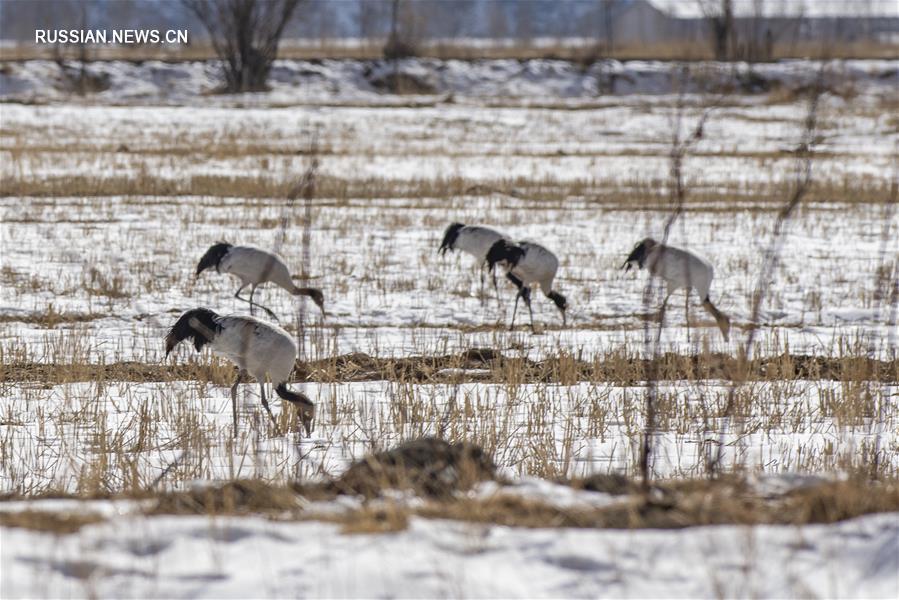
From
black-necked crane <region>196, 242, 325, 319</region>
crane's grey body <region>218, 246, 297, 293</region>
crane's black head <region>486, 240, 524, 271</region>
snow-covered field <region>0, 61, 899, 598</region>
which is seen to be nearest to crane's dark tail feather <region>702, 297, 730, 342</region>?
snow-covered field <region>0, 61, 899, 598</region>

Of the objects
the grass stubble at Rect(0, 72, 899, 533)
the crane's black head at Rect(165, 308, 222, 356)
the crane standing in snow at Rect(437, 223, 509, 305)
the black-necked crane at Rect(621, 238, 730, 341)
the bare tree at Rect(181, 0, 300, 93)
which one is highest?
the bare tree at Rect(181, 0, 300, 93)

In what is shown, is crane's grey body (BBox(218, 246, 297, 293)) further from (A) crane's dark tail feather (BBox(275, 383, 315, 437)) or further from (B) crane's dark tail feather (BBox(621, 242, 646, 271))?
(B) crane's dark tail feather (BBox(621, 242, 646, 271))

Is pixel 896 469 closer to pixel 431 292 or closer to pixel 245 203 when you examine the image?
pixel 431 292

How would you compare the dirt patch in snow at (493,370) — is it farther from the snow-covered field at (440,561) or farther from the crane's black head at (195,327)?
the snow-covered field at (440,561)

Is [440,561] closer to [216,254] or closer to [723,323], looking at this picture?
[723,323]

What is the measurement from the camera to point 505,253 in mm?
9250

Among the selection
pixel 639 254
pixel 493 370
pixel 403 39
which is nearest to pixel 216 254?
pixel 493 370

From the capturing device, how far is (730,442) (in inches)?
215

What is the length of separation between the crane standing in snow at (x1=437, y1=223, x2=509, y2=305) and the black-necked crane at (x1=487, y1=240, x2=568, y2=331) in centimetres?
50

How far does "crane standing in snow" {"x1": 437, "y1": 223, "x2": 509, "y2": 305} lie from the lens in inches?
395

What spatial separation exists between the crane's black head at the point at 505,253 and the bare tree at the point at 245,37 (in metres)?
29.7

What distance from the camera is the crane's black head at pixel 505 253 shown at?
913cm

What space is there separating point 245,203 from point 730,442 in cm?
1037

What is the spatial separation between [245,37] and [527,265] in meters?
31.0
